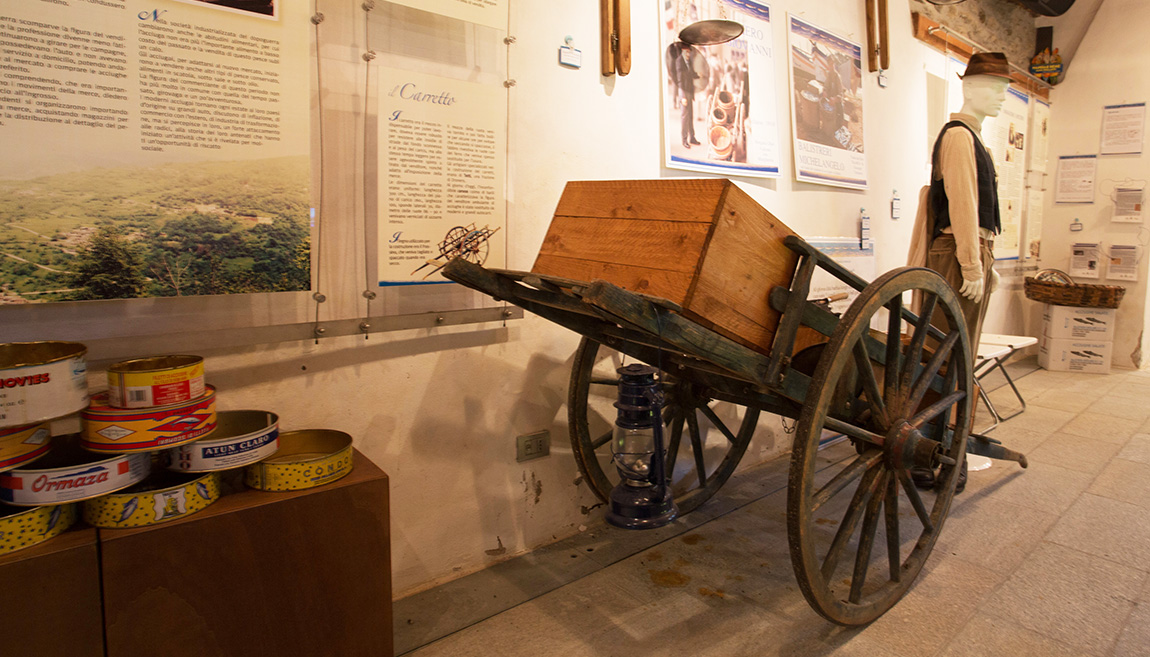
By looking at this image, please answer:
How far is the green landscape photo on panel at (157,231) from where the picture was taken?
1.41m

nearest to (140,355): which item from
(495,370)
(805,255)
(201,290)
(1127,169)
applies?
(201,290)

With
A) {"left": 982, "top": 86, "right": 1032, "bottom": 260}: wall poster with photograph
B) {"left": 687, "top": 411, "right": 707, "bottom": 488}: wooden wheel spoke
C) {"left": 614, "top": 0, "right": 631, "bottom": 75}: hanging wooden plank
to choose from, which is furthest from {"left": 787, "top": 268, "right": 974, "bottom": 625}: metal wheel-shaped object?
{"left": 982, "top": 86, "right": 1032, "bottom": 260}: wall poster with photograph

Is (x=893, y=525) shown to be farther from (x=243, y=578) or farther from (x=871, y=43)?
(x=871, y=43)

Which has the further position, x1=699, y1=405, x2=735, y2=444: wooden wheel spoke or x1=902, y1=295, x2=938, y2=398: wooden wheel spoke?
x1=699, y1=405, x2=735, y2=444: wooden wheel spoke

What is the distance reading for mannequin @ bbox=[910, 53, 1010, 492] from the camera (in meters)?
3.05

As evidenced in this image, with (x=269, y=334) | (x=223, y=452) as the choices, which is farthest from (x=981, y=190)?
(x=223, y=452)

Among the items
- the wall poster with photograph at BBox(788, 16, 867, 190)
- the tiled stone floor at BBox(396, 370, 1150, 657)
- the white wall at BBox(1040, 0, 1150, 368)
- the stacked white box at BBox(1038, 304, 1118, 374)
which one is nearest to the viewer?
the tiled stone floor at BBox(396, 370, 1150, 657)

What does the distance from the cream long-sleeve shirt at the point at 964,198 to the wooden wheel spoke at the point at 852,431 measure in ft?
5.08

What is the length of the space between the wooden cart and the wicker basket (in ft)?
13.7

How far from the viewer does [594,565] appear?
235 centimetres

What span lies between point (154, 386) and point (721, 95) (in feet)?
8.18

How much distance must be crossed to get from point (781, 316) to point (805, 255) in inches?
6.6

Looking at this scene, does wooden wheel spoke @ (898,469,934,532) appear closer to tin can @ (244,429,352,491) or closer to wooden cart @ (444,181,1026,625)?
wooden cart @ (444,181,1026,625)

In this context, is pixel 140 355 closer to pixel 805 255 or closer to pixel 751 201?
pixel 751 201
